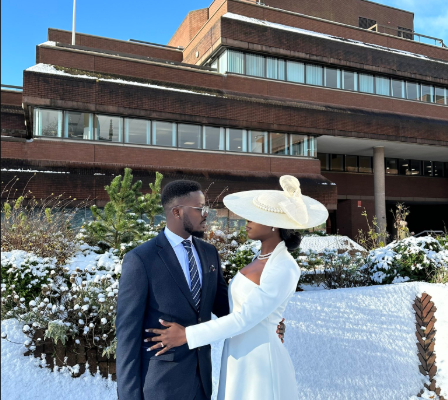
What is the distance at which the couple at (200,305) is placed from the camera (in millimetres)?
2422

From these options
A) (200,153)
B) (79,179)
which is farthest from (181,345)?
(200,153)

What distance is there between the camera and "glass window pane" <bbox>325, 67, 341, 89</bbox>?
2303cm

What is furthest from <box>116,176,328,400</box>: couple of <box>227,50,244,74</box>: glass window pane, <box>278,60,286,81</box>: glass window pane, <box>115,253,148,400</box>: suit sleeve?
<box>278,60,286,81</box>: glass window pane

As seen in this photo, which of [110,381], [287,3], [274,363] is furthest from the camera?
[287,3]

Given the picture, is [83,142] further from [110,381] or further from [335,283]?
A: [110,381]

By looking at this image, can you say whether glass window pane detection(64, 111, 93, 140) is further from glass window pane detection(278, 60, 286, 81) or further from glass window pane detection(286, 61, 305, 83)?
glass window pane detection(286, 61, 305, 83)

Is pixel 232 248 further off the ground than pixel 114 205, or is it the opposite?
pixel 114 205

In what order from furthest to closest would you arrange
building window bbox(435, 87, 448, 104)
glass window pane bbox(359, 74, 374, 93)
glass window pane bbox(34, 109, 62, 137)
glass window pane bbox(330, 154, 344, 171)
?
1. glass window pane bbox(330, 154, 344, 171)
2. building window bbox(435, 87, 448, 104)
3. glass window pane bbox(359, 74, 374, 93)
4. glass window pane bbox(34, 109, 62, 137)

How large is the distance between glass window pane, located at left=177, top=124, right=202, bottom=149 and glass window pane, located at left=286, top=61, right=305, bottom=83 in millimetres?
6069

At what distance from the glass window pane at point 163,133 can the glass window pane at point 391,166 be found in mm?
16405

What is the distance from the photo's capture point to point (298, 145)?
21.2 metres

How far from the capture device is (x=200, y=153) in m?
19.1

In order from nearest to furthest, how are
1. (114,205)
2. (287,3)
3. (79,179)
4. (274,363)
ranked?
(274,363) < (114,205) < (79,179) < (287,3)

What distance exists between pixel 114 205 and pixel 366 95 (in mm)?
19900
